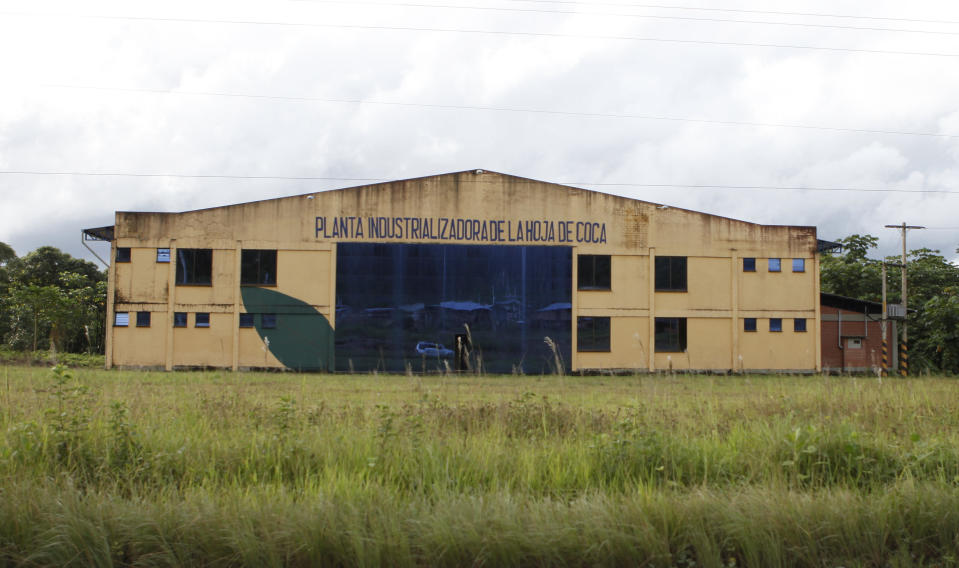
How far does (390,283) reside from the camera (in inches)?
1158

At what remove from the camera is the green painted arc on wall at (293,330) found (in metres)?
29.2

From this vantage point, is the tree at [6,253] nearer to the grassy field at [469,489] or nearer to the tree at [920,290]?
the grassy field at [469,489]

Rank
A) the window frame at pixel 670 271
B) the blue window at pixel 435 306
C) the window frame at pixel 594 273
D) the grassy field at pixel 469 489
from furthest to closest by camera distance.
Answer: the window frame at pixel 670 271 → the window frame at pixel 594 273 → the blue window at pixel 435 306 → the grassy field at pixel 469 489

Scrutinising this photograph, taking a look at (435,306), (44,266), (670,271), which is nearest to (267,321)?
(435,306)

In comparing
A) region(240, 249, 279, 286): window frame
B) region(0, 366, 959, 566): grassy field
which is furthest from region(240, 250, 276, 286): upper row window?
region(0, 366, 959, 566): grassy field

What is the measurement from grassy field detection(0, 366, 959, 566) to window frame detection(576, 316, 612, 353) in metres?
21.8

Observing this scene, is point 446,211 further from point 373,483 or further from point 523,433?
point 373,483

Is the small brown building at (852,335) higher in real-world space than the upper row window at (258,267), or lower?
lower

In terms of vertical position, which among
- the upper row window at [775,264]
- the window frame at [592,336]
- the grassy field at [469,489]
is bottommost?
the grassy field at [469,489]

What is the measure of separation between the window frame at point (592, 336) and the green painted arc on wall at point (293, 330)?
12.0 meters

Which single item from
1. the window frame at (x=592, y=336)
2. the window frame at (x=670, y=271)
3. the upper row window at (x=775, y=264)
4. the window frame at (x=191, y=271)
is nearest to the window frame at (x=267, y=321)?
the window frame at (x=191, y=271)

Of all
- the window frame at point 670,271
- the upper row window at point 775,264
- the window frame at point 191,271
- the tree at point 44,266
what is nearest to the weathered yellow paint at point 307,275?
the window frame at point 191,271

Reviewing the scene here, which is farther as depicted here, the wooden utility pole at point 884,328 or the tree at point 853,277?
the tree at point 853,277

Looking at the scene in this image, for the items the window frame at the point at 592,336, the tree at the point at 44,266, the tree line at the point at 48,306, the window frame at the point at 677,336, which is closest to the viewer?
the window frame at the point at 592,336
